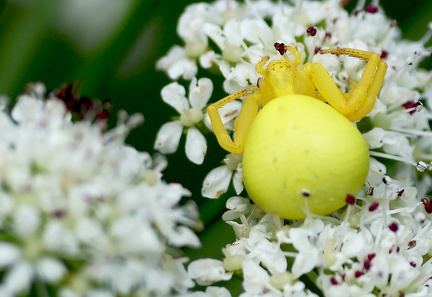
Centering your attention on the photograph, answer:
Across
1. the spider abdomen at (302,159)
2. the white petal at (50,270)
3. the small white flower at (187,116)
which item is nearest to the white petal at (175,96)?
the small white flower at (187,116)

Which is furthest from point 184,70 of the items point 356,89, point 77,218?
point 77,218

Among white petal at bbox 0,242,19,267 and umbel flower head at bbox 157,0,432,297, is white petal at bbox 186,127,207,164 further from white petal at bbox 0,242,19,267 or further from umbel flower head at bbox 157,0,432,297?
white petal at bbox 0,242,19,267

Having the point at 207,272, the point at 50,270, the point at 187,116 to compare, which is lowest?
the point at 207,272

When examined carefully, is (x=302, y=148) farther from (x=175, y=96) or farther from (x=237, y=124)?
(x=175, y=96)

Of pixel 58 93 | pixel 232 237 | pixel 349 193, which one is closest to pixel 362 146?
pixel 349 193

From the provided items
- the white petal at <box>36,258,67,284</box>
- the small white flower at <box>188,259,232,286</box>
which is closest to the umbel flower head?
the small white flower at <box>188,259,232,286</box>
